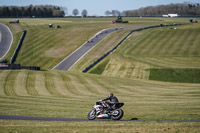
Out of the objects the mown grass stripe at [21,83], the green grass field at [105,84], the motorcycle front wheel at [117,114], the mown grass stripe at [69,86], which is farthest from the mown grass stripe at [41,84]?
the motorcycle front wheel at [117,114]

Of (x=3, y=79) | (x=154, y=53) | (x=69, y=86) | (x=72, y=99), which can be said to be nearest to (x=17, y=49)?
(x=154, y=53)

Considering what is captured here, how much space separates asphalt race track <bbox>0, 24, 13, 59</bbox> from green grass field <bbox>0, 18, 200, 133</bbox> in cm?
256

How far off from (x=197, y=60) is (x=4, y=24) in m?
106

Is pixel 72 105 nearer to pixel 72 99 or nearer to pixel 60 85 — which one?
pixel 72 99

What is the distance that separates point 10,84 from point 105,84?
50.9 feet

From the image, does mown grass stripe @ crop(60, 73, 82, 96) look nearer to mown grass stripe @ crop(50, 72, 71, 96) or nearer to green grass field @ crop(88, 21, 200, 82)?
mown grass stripe @ crop(50, 72, 71, 96)

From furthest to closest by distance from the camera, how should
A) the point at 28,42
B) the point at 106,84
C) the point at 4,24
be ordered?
the point at 4,24
the point at 28,42
the point at 106,84

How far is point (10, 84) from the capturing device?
44.2 meters

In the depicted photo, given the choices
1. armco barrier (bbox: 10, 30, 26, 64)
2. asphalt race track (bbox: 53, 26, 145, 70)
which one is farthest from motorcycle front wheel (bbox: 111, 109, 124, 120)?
armco barrier (bbox: 10, 30, 26, 64)

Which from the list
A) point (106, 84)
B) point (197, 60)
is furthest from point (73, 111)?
point (197, 60)

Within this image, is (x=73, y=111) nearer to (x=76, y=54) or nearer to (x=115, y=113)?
(x=115, y=113)

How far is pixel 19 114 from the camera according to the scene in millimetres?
23938

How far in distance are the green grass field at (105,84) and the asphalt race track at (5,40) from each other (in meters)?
2.56

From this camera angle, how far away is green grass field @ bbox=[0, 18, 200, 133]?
19.9 m
